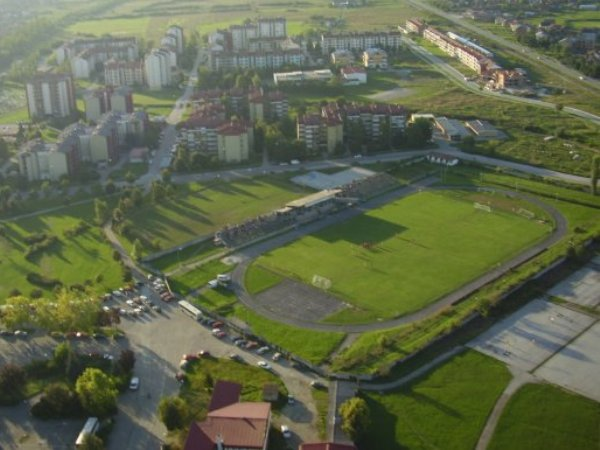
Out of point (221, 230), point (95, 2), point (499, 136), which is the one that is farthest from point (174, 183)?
point (95, 2)

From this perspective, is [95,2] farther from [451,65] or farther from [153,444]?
[153,444]

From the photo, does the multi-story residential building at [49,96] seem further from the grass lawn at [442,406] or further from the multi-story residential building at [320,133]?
the grass lawn at [442,406]

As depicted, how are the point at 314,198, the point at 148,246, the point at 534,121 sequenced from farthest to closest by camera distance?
the point at 534,121 → the point at 314,198 → the point at 148,246

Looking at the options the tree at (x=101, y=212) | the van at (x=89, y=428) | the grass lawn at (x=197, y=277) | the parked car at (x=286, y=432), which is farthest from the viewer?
the tree at (x=101, y=212)

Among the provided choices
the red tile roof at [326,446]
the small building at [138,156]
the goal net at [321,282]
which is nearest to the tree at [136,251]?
the goal net at [321,282]

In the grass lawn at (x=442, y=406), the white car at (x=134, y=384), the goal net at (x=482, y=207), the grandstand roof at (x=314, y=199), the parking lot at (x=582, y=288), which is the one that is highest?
the grandstand roof at (x=314, y=199)
